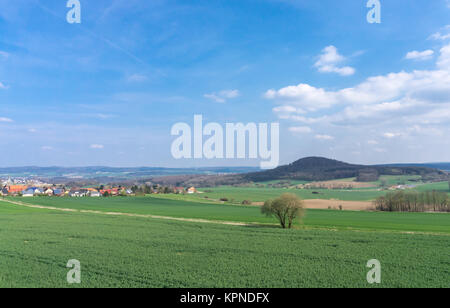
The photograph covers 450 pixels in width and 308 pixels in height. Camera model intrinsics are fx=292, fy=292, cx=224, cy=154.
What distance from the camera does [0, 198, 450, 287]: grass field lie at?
51.0 feet

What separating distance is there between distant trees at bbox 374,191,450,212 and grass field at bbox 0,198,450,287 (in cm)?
3681

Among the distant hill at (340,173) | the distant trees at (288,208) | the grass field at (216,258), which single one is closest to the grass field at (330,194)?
the distant hill at (340,173)

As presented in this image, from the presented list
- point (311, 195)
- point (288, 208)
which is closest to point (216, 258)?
point (288, 208)

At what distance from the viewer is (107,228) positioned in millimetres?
32781

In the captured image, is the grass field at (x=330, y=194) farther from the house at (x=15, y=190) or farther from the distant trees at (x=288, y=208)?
the house at (x=15, y=190)

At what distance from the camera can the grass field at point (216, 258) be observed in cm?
1553

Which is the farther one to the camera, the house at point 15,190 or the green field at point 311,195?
the house at point 15,190

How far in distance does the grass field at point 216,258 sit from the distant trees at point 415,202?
3681cm

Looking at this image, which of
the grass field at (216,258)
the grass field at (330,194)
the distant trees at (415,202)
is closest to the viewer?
the grass field at (216,258)

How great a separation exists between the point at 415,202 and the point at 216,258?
57182 mm

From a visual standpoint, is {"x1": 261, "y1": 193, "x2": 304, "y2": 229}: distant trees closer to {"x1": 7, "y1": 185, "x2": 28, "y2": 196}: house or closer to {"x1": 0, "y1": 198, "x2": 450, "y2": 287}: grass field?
{"x1": 0, "y1": 198, "x2": 450, "y2": 287}: grass field
